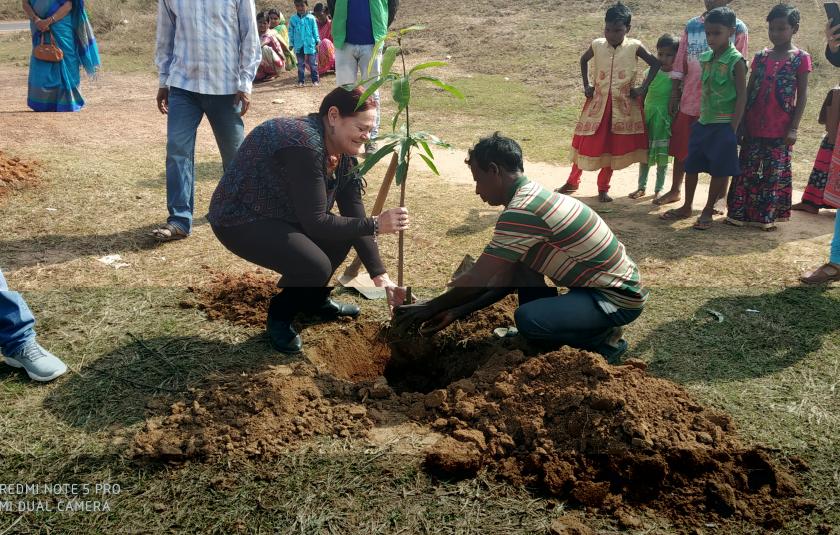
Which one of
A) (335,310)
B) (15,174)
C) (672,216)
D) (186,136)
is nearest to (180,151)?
(186,136)

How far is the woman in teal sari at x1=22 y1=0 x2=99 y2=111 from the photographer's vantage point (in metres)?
5.80

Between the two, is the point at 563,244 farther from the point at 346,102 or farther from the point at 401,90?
the point at 346,102

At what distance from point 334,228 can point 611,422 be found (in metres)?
1.39

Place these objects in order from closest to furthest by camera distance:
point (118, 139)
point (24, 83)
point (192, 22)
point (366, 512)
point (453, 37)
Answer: point (366, 512) → point (192, 22) → point (118, 139) → point (24, 83) → point (453, 37)

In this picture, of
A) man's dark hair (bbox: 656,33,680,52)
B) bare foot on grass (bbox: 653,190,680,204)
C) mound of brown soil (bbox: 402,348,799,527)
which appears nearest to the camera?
mound of brown soil (bbox: 402,348,799,527)

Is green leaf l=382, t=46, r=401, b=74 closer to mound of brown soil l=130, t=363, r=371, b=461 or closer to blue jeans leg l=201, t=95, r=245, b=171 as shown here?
mound of brown soil l=130, t=363, r=371, b=461

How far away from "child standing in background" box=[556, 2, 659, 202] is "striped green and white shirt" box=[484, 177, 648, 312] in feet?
9.21

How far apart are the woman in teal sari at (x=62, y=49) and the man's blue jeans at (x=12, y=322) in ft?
12.2

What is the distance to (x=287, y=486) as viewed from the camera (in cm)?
241

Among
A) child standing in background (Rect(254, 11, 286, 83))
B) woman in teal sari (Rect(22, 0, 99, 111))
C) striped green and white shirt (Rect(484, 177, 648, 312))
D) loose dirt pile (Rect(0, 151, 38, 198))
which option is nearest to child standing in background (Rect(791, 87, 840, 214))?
striped green and white shirt (Rect(484, 177, 648, 312))

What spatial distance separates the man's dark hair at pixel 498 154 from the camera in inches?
115

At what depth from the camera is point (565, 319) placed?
3047 millimetres

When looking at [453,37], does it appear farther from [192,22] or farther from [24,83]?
[192,22]

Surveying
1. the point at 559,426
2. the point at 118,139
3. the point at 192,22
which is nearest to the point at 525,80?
the point at 118,139
